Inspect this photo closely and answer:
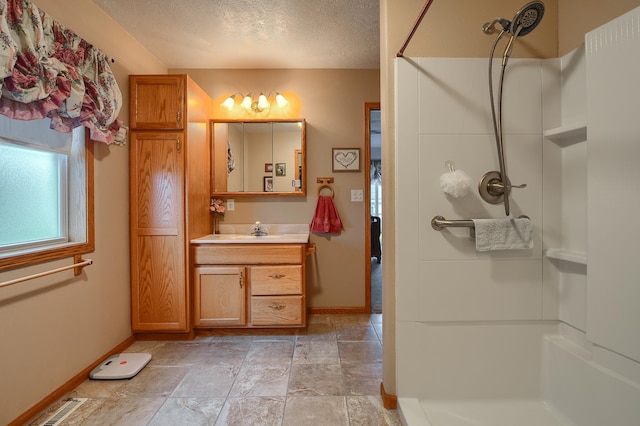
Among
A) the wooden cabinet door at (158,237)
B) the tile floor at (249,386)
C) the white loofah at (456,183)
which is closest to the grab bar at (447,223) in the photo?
the white loofah at (456,183)

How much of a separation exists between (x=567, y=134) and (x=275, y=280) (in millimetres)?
2009

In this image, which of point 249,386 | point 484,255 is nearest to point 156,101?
point 249,386

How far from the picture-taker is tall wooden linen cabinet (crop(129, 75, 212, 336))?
2176 mm

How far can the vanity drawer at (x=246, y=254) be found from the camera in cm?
228

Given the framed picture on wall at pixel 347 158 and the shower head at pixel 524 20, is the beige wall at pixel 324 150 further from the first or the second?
the shower head at pixel 524 20

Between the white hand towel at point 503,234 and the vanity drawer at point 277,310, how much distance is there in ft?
4.86

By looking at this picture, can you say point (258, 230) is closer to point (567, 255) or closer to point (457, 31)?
point (457, 31)

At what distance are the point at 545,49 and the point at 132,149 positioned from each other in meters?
2.66

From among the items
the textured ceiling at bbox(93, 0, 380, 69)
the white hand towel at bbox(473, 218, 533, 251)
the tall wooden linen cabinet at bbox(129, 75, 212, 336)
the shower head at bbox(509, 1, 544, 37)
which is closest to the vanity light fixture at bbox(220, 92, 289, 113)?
the textured ceiling at bbox(93, 0, 380, 69)

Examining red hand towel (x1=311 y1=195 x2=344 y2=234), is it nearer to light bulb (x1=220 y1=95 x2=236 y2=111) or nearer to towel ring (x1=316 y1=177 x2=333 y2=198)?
towel ring (x1=316 y1=177 x2=333 y2=198)

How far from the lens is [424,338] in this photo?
1.38 m

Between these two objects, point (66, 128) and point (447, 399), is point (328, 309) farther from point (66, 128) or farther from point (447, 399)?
point (66, 128)

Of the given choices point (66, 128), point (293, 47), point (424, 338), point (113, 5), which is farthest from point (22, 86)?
point (424, 338)

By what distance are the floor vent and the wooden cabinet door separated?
661 mm
